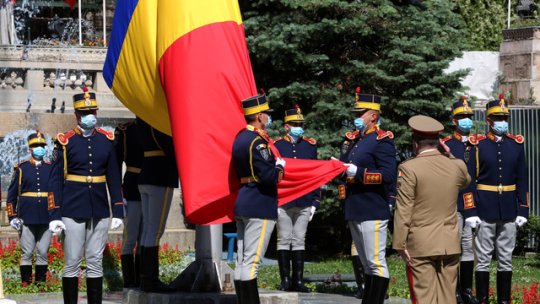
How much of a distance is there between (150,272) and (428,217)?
11.8ft

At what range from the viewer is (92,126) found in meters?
12.0

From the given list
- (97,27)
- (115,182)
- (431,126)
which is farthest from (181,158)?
(97,27)

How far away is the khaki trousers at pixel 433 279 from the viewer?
991 centimetres

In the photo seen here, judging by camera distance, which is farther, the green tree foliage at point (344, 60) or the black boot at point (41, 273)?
the green tree foliage at point (344, 60)

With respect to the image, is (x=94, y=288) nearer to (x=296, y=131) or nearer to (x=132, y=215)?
(x=132, y=215)

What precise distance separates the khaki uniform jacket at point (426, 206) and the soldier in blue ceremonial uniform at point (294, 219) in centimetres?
504

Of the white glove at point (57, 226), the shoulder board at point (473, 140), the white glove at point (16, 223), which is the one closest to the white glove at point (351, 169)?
the shoulder board at point (473, 140)

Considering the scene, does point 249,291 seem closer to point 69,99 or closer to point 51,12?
point 69,99

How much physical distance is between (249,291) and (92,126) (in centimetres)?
229

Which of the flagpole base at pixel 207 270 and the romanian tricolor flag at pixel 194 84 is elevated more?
the romanian tricolor flag at pixel 194 84

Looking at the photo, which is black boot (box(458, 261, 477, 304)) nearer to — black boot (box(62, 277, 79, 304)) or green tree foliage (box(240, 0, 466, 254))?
black boot (box(62, 277, 79, 304))

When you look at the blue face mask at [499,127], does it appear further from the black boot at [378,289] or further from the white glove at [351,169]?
the black boot at [378,289]

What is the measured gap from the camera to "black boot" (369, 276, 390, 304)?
11703 mm

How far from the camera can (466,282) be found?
1372 centimetres
